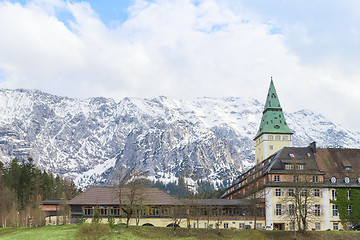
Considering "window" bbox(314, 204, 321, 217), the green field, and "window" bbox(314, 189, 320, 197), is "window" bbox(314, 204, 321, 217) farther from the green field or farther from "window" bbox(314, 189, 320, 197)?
the green field

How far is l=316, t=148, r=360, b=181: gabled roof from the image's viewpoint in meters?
122

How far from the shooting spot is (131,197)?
9644 cm

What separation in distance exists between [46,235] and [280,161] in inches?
2426

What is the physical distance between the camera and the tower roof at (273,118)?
190 m

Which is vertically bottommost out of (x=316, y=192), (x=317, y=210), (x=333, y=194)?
(x=317, y=210)

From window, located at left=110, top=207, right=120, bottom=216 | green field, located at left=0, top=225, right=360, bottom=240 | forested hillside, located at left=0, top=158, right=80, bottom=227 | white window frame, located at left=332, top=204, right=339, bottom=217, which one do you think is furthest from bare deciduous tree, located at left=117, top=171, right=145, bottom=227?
white window frame, located at left=332, top=204, right=339, bottom=217

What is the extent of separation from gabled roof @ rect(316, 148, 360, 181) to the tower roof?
195 feet

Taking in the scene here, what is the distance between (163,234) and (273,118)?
112 m

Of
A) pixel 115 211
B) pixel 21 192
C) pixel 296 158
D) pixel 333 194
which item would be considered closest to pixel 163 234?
pixel 115 211

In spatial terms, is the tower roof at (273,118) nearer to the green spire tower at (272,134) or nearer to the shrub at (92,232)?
the green spire tower at (272,134)

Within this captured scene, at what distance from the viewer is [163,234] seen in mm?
88875

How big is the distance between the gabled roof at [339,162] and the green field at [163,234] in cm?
2811

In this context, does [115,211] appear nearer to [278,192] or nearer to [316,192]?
[278,192]

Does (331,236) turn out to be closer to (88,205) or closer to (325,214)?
(325,214)
